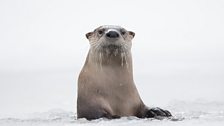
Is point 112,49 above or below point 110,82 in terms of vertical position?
above

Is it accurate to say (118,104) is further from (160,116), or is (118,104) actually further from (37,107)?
(37,107)

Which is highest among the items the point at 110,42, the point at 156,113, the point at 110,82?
the point at 110,42

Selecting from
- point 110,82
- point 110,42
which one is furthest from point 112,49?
point 110,82

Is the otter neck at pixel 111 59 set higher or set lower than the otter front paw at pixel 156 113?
higher

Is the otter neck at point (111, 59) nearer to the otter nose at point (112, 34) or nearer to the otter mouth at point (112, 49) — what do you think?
the otter mouth at point (112, 49)

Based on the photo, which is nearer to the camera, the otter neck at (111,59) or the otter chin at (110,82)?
Result: the otter chin at (110,82)

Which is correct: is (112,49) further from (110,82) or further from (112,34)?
(110,82)

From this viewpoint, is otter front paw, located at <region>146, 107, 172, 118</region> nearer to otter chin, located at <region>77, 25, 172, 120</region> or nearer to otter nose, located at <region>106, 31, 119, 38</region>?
otter chin, located at <region>77, 25, 172, 120</region>

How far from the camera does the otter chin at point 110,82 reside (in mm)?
6500

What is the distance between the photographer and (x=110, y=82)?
664 cm

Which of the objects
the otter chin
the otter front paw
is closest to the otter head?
the otter chin

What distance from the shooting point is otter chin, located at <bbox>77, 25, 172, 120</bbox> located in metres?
6.50

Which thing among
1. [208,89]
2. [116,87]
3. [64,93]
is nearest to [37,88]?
[64,93]

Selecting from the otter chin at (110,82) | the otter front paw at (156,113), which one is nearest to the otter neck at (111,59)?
the otter chin at (110,82)
